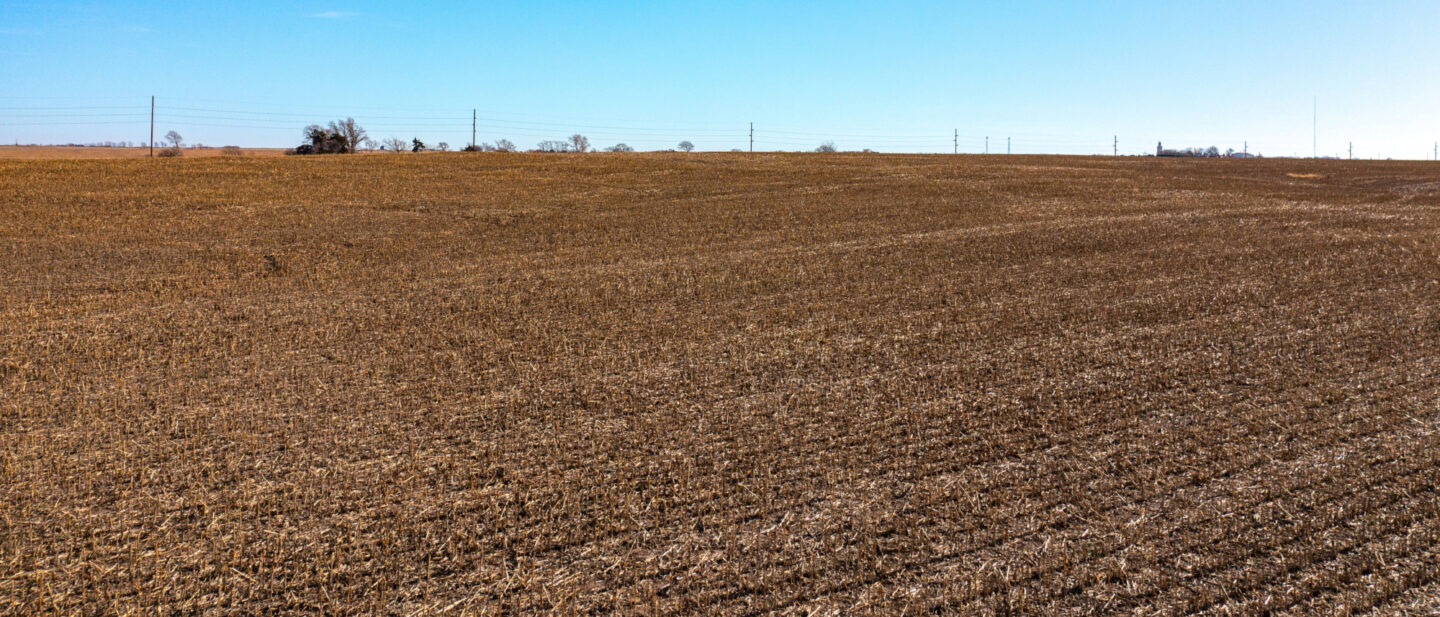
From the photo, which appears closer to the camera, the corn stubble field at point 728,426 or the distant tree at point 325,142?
the corn stubble field at point 728,426

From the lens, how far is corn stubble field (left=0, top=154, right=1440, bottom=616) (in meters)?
5.27

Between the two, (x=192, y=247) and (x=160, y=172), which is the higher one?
(x=160, y=172)

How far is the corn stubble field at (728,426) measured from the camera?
17.3ft

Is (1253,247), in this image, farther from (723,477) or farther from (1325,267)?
(723,477)

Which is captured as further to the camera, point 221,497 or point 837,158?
point 837,158

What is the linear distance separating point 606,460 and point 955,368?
4.23 metres

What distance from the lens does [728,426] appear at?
25.9 ft

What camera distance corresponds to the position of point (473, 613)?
498 centimetres

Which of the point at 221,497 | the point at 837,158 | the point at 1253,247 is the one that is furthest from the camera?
the point at 837,158

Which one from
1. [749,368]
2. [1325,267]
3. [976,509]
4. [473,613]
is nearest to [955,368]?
[749,368]

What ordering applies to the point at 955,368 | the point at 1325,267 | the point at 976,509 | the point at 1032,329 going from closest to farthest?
the point at 976,509
the point at 955,368
the point at 1032,329
the point at 1325,267

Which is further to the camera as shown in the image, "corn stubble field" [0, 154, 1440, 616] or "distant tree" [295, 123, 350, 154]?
"distant tree" [295, 123, 350, 154]

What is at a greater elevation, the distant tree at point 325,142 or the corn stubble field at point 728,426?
the distant tree at point 325,142

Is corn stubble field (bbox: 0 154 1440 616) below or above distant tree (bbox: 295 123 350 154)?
below
